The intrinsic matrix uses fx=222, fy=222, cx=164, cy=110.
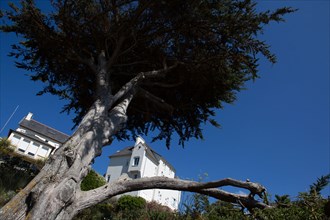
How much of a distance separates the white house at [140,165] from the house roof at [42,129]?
13.3 meters

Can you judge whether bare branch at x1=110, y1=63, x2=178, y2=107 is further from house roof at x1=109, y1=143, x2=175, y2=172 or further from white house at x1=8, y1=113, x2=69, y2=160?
white house at x1=8, y1=113, x2=69, y2=160

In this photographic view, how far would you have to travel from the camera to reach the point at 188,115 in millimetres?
8750

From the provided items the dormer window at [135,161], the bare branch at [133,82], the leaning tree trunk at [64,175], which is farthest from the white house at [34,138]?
the leaning tree trunk at [64,175]

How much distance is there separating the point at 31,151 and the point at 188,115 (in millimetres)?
43768

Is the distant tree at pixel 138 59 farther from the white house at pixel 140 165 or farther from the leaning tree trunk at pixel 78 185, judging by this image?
the white house at pixel 140 165

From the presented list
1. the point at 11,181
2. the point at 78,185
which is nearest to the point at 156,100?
the point at 78,185

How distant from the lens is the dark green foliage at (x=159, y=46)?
21.8 ft

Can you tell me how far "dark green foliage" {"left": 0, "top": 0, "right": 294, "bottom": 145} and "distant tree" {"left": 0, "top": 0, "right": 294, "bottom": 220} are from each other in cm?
3

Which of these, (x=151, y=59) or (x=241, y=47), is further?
(x=151, y=59)

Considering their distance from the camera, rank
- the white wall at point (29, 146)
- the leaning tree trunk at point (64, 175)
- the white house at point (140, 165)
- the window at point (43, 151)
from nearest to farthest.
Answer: the leaning tree trunk at point (64, 175), the white house at point (140, 165), the white wall at point (29, 146), the window at point (43, 151)

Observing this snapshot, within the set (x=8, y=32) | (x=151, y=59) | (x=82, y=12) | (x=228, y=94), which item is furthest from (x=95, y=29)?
(x=228, y=94)

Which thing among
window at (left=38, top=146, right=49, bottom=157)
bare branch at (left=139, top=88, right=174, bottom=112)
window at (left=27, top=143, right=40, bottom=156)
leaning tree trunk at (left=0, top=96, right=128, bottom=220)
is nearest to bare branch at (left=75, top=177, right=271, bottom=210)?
leaning tree trunk at (left=0, top=96, right=128, bottom=220)

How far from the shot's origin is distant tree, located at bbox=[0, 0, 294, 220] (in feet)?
17.1

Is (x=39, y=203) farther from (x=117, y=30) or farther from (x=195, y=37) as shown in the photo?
(x=195, y=37)
